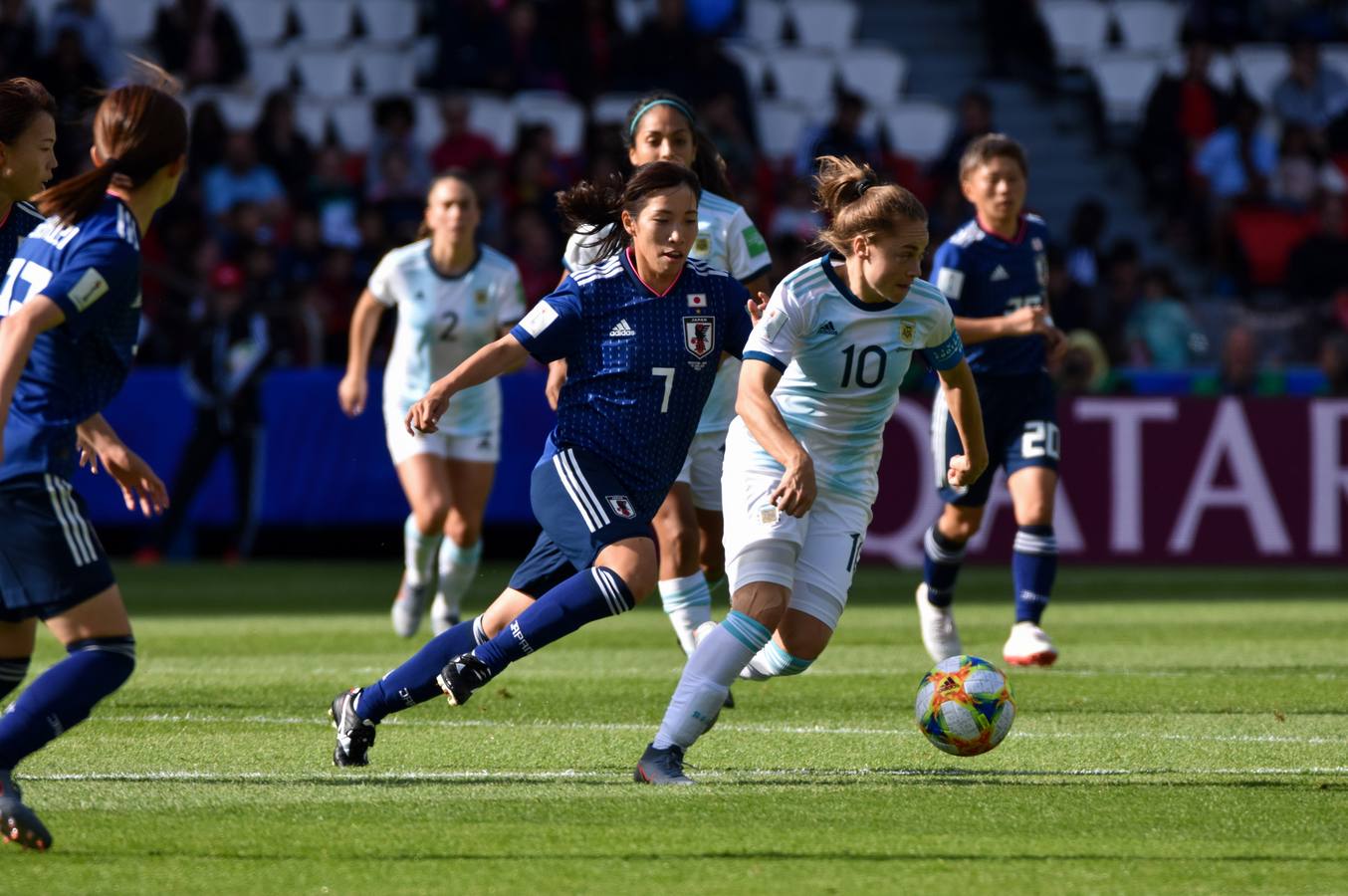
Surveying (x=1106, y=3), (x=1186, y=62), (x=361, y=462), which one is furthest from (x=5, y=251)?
(x=1106, y=3)

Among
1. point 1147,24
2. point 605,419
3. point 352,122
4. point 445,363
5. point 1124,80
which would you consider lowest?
point 445,363

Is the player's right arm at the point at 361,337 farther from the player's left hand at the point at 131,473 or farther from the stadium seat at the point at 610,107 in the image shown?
the stadium seat at the point at 610,107

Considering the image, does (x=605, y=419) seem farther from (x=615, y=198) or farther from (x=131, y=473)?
(x=131, y=473)

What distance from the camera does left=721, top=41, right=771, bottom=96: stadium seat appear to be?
70.1ft

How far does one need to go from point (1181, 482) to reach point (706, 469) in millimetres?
7839

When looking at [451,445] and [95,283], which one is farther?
[451,445]

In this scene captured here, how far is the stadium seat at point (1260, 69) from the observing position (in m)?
22.6

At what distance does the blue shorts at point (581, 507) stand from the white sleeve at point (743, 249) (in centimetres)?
227

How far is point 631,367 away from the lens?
21.2 feet

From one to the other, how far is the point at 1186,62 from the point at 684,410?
16519mm

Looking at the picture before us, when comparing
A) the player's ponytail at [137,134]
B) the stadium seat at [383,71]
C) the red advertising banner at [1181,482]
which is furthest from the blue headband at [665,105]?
the stadium seat at [383,71]

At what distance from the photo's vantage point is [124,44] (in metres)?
20.2

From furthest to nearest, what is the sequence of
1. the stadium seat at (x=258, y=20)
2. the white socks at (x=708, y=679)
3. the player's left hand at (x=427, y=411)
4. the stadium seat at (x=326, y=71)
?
the stadium seat at (x=258, y=20) < the stadium seat at (x=326, y=71) < the white socks at (x=708, y=679) < the player's left hand at (x=427, y=411)

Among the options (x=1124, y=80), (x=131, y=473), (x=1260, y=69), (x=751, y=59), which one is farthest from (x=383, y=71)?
(x=131, y=473)
